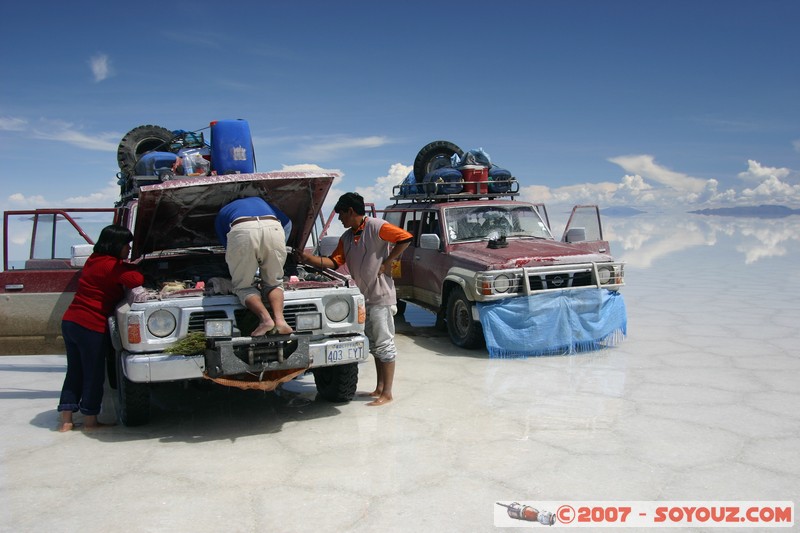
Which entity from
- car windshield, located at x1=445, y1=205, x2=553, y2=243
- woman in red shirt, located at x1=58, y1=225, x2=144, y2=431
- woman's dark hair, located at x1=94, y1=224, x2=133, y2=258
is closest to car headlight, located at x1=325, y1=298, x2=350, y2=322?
woman in red shirt, located at x1=58, y1=225, x2=144, y2=431

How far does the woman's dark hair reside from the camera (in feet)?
17.9

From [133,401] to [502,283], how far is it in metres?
4.11

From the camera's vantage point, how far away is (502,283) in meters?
7.73

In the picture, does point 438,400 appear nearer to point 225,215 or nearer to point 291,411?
point 291,411

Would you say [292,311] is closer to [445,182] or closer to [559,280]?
[559,280]

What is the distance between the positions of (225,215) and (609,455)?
3.44 meters

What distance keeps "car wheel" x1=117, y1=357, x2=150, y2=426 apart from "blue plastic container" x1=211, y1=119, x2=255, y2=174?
2.32 metres

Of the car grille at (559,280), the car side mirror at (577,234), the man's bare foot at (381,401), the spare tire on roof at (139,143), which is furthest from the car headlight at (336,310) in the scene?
the spare tire on roof at (139,143)

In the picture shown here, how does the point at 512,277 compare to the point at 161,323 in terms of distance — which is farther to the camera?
the point at 512,277

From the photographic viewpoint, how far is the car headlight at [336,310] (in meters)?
5.54

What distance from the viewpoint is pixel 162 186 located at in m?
5.43

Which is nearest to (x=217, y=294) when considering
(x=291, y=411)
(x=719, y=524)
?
(x=291, y=411)

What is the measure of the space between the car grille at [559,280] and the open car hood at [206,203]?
2.70 m

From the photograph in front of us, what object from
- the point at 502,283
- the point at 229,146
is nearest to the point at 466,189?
the point at 502,283
